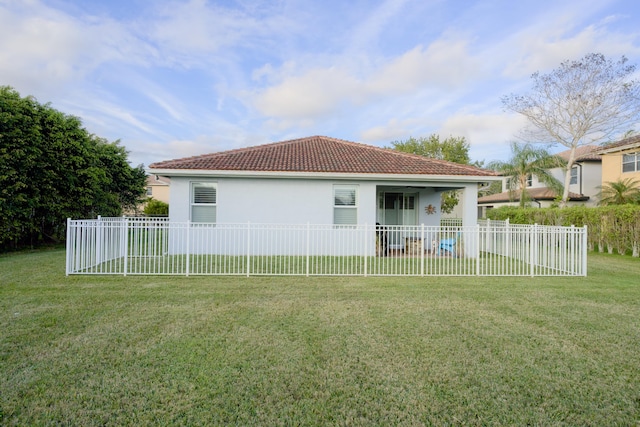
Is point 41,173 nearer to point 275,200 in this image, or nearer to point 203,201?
point 203,201

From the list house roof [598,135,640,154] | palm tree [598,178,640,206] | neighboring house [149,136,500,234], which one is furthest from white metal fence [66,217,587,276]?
house roof [598,135,640,154]

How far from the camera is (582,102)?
Answer: 70.9 ft

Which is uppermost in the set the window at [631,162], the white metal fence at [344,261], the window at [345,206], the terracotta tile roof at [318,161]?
the window at [631,162]

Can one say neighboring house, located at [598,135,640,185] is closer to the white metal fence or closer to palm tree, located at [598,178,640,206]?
palm tree, located at [598,178,640,206]

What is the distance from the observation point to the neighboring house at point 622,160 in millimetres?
18625

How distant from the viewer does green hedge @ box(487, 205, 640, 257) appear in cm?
1248

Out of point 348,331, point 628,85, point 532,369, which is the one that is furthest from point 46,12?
point 628,85

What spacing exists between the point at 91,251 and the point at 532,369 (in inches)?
366

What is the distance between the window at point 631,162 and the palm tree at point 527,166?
457cm

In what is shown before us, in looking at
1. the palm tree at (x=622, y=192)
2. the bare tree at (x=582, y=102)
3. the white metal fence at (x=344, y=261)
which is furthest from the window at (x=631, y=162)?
the white metal fence at (x=344, y=261)

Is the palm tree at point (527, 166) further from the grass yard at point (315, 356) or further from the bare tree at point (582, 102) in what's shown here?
the grass yard at point (315, 356)

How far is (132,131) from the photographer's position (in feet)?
59.4

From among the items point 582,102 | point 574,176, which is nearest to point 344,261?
point 582,102

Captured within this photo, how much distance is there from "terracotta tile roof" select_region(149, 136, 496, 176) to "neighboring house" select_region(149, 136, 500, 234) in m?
0.03
